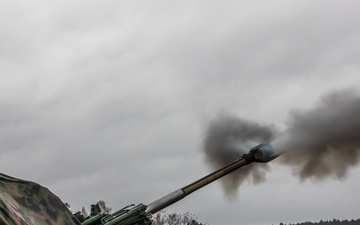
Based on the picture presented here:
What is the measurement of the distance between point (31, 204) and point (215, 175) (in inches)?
194

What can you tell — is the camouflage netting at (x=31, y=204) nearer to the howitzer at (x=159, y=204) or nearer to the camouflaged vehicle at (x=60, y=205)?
the camouflaged vehicle at (x=60, y=205)

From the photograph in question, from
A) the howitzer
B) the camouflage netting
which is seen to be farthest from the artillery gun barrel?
the camouflage netting

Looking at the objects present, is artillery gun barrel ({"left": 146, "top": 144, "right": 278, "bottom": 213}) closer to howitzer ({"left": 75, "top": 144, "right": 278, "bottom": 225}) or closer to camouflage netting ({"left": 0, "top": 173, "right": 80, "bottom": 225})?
howitzer ({"left": 75, "top": 144, "right": 278, "bottom": 225})

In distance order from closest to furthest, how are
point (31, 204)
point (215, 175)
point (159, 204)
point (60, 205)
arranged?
point (31, 204)
point (60, 205)
point (159, 204)
point (215, 175)

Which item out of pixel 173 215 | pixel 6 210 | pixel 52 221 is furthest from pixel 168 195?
pixel 173 215

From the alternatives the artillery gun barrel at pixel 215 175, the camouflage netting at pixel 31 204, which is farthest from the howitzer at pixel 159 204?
the camouflage netting at pixel 31 204

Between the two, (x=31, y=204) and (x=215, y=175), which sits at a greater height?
(x=215, y=175)

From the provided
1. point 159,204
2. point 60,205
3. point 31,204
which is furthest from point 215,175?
point 31,204

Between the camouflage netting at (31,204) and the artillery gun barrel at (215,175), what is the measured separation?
259cm

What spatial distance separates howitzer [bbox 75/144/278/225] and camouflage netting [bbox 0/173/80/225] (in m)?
1.20

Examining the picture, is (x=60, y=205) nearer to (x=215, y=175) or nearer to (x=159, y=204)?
(x=159, y=204)

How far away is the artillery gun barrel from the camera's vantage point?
475 inches

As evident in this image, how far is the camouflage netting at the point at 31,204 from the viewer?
8045mm

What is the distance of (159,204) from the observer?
1199cm
